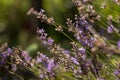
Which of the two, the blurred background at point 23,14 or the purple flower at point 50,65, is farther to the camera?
the blurred background at point 23,14

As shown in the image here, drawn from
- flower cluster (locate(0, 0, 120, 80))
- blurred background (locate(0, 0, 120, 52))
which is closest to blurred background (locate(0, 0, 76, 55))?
blurred background (locate(0, 0, 120, 52))

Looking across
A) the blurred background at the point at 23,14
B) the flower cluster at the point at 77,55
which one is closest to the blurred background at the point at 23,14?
the blurred background at the point at 23,14

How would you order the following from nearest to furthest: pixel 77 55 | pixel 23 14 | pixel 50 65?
pixel 77 55 → pixel 50 65 → pixel 23 14

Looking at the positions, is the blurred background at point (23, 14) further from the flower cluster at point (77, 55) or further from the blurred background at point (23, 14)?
the flower cluster at point (77, 55)

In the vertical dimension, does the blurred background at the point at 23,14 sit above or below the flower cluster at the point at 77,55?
above

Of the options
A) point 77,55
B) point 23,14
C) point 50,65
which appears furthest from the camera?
point 23,14

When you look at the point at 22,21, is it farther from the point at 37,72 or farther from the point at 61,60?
the point at 61,60

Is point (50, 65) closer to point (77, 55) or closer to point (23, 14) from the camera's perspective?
point (77, 55)

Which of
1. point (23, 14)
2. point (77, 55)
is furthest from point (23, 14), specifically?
point (77, 55)

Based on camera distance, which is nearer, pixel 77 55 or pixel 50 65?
pixel 77 55

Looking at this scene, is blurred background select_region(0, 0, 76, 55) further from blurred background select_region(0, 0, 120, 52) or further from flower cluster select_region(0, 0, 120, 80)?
flower cluster select_region(0, 0, 120, 80)

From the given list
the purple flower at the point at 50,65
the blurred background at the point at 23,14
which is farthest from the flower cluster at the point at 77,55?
the blurred background at the point at 23,14
